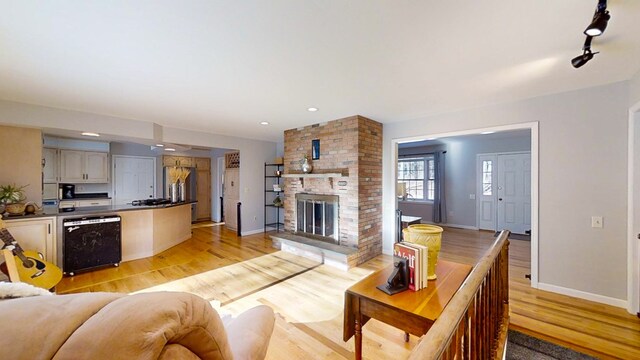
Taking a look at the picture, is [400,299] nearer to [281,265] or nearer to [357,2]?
[357,2]

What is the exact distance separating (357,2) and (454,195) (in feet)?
22.0

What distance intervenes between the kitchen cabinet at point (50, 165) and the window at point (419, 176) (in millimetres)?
8319

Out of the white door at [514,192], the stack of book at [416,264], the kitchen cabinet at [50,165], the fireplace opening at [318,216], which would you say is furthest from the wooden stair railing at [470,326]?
the kitchen cabinet at [50,165]

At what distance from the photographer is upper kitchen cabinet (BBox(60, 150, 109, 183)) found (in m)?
5.19

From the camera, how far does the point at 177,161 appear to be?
7.00 metres

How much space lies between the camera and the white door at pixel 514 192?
19.1 feet

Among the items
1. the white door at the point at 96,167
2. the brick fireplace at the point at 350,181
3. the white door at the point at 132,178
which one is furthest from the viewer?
the white door at the point at 132,178

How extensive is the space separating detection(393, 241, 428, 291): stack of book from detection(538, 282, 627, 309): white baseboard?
2626 mm

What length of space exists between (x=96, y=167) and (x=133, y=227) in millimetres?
2737

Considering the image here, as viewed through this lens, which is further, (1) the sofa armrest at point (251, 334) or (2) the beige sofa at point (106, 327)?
(1) the sofa armrest at point (251, 334)

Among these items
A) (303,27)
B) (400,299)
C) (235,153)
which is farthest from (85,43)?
(235,153)

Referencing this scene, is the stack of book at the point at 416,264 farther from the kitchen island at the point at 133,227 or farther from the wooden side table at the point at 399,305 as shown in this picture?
the kitchen island at the point at 133,227

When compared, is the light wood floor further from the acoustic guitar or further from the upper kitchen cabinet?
the upper kitchen cabinet

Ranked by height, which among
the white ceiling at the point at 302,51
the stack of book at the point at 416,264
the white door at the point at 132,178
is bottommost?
the stack of book at the point at 416,264
